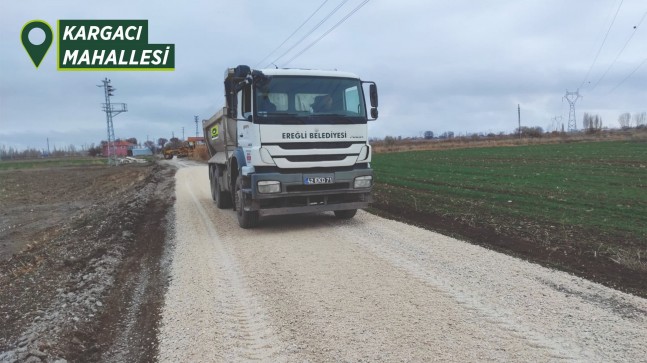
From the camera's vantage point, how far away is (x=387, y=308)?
16.0ft

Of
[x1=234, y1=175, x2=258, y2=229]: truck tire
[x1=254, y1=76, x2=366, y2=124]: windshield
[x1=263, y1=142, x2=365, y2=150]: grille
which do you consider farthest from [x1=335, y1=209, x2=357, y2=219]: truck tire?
[x1=254, y1=76, x2=366, y2=124]: windshield

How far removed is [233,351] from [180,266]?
3155 mm

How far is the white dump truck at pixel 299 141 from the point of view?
341 inches

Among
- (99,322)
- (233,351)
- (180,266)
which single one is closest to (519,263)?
(233,351)

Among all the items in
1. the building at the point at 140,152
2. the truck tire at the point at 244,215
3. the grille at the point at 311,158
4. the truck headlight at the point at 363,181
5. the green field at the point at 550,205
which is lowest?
the green field at the point at 550,205

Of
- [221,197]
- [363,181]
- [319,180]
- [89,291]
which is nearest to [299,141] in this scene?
[319,180]

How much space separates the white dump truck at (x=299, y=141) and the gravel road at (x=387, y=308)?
1.47 meters

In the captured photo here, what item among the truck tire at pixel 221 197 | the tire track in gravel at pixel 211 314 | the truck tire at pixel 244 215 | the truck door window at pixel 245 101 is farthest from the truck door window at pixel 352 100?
the truck tire at pixel 221 197

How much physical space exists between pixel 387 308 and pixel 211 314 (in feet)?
6.02

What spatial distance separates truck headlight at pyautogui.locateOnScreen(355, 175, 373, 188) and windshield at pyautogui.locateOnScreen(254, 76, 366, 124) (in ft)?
3.62

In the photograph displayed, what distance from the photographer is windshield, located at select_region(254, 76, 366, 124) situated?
28.4ft

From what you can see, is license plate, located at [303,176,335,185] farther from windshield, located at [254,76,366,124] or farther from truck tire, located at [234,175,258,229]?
truck tire, located at [234,175,258,229]

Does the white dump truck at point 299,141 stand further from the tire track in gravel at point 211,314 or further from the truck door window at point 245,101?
the tire track in gravel at point 211,314

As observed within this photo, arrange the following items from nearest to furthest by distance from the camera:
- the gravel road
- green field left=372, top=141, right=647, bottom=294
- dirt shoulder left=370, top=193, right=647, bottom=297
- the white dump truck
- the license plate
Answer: the gravel road
dirt shoulder left=370, top=193, right=647, bottom=297
green field left=372, top=141, right=647, bottom=294
the white dump truck
the license plate
